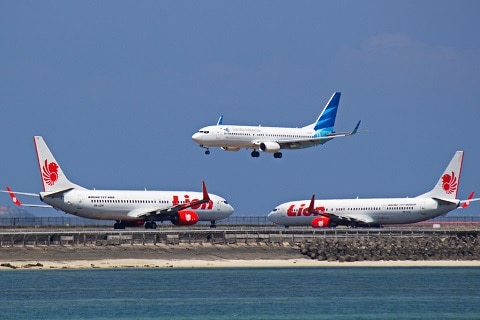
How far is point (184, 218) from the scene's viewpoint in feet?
405

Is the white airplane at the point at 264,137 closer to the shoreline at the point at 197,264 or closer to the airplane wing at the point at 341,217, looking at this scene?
the airplane wing at the point at 341,217

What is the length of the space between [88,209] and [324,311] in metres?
46.2

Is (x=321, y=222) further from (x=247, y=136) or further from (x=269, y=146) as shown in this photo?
(x=247, y=136)

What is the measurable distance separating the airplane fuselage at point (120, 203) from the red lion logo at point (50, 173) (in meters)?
1.28

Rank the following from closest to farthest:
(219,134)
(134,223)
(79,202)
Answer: (79,202), (134,223), (219,134)

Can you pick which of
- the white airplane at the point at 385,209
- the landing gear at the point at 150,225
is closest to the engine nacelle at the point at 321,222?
the white airplane at the point at 385,209

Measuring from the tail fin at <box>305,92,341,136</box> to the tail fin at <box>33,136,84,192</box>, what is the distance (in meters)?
28.0

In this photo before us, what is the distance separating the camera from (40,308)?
78.6 m

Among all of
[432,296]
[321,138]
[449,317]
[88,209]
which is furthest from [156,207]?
→ [449,317]

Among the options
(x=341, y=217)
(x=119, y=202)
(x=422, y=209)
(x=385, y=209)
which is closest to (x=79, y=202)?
(x=119, y=202)

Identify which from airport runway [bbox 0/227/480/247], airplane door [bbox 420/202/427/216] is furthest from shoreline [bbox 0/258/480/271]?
airplane door [bbox 420/202/427/216]

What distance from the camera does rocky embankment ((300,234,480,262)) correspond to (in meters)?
111

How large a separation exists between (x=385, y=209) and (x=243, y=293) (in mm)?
47887

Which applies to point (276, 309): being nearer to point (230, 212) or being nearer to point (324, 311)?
point (324, 311)
